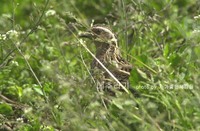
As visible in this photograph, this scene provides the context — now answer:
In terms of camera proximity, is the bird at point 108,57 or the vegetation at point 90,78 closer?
the vegetation at point 90,78

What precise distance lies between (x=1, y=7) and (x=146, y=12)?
4.21 m

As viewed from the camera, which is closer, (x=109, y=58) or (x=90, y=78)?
(x=90, y=78)

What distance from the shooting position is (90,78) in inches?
189

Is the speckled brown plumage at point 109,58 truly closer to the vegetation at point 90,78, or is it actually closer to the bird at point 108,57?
the bird at point 108,57

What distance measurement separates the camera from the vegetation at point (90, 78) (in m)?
4.14

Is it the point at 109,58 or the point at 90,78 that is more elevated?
the point at 90,78

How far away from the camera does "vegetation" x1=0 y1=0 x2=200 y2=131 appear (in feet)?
13.6

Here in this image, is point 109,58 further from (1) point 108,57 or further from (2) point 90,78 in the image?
(2) point 90,78

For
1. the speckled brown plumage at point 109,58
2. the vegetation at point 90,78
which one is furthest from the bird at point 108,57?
the vegetation at point 90,78

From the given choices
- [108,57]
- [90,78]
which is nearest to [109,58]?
[108,57]

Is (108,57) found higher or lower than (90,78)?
lower

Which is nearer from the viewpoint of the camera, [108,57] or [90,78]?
[90,78]

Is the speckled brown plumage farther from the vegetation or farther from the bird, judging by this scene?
the vegetation

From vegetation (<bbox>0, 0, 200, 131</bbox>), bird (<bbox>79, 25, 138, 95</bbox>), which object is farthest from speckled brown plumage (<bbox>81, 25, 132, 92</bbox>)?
vegetation (<bbox>0, 0, 200, 131</bbox>)
